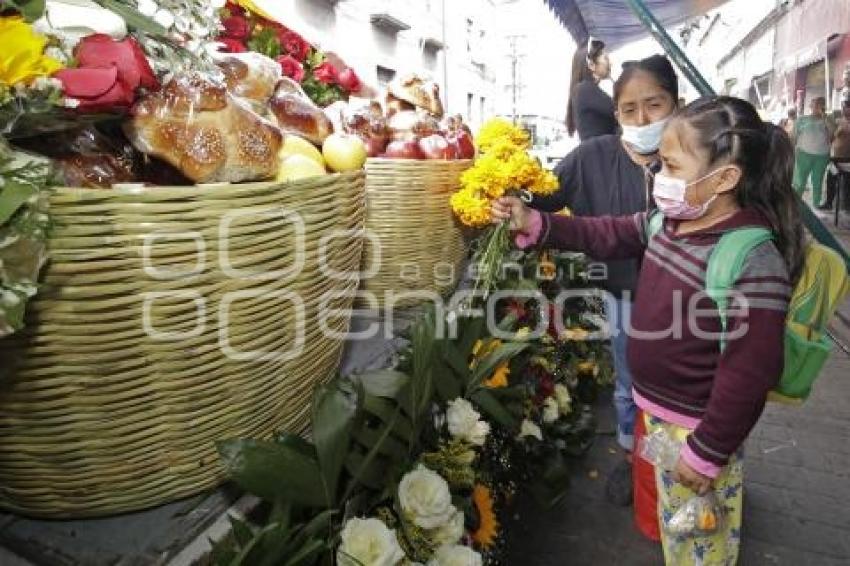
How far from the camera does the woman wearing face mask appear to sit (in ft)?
5.73

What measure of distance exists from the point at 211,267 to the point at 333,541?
1.53 feet

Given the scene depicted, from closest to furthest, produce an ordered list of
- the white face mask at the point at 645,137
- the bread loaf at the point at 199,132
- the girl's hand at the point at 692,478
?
the bread loaf at the point at 199,132 → the girl's hand at the point at 692,478 → the white face mask at the point at 645,137

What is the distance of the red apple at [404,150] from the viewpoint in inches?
58.6

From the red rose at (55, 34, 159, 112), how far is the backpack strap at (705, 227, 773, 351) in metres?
1.18

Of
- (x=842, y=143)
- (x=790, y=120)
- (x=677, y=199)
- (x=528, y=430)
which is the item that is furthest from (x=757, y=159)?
(x=790, y=120)

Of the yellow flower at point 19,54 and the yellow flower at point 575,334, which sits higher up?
the yellow flower at point 19,54

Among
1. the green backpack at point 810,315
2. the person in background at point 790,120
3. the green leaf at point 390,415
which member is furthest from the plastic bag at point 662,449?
the person in background at point 790,120

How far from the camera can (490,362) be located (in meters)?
1.39

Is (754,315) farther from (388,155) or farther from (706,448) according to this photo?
(388,155)

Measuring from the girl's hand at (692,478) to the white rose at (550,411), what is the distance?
A: 0.72m

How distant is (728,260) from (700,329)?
0.21 meters

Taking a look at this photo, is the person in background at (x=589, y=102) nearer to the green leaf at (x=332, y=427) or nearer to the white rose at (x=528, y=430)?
the white rose at (x=528, y=430)

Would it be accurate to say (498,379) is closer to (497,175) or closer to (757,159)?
(497,175)

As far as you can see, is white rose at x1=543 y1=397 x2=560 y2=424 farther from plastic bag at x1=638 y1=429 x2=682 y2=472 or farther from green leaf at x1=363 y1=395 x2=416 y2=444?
green leaf at x1=363 y1=395 x2=416 y2=444
